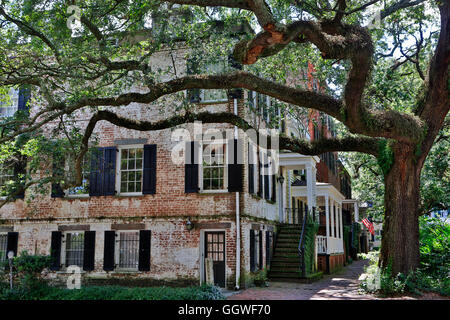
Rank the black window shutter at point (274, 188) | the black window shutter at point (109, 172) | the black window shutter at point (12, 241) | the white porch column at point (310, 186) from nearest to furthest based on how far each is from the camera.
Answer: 1. the black window shutter at point (109, 172)
2. the black window shutter at point (12, 241)
3. the black window shutter at point (274, 188)
4. the white porch column at point (310, 186)

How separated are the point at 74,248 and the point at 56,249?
0.63 meters

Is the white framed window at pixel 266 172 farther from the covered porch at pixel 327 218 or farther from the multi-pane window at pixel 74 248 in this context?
the multi-pane window at pixel 74 248

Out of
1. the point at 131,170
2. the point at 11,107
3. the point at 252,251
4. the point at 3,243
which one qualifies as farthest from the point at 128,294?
the point at 11,107

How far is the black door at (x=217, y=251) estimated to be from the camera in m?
15.7

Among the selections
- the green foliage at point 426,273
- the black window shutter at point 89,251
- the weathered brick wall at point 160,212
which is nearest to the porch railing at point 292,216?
the weathered brick wall at point 160,212

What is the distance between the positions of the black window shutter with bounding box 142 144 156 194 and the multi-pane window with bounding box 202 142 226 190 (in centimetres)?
185

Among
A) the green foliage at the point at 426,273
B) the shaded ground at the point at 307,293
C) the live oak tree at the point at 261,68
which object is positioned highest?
the live oak tree at the point at 261,68

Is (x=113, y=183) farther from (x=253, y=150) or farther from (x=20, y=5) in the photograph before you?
(x=20, y=5)

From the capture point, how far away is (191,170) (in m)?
16.1

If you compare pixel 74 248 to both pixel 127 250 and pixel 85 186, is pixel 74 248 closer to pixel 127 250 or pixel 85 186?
pixel 127 250

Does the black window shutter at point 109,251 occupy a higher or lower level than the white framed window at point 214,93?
lower

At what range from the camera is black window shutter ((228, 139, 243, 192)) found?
51.4ft

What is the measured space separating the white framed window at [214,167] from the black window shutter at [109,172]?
3375mm

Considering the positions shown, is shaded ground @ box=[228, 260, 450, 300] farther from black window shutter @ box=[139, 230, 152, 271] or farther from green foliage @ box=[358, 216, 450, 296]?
black window shutter @ box=[139, 230, 152, 271]
